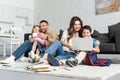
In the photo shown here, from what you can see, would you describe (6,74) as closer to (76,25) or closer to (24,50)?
(24,50)

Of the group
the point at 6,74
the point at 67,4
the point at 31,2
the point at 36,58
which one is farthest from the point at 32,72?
the point at 31,2

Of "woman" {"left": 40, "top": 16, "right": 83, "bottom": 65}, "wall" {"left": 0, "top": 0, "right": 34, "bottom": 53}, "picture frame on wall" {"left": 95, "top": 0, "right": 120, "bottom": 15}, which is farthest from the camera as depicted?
"wall" {"left": 0, "top": 0, "right": 34, "bottom": 53}

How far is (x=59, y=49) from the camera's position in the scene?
2834 millimetres

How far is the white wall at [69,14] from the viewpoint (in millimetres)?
5766

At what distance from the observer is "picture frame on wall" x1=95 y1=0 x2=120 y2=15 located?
5.53m

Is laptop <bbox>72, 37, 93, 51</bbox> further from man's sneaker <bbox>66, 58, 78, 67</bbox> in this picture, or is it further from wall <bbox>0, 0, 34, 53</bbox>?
wall <bbox>0, 0, 34, 53</bbox>

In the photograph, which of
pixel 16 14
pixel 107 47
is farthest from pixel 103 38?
pixel 16 14

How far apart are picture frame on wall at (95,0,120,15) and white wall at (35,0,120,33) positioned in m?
0.10

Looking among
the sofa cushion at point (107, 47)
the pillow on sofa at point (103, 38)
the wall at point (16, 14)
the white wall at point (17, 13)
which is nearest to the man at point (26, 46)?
the sofa cushion at point (107, 47)

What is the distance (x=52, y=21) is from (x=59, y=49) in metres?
4.32

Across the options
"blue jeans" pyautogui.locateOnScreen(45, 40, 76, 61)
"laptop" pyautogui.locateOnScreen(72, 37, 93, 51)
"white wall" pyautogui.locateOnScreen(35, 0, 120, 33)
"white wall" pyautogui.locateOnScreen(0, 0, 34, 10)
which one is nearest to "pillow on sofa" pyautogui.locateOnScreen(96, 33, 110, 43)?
"white wall" pyautogui.locateOnScreen(35, 0, 120, 33)

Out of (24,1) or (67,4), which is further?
(24,1)

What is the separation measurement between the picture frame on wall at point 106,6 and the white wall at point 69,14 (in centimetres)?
10

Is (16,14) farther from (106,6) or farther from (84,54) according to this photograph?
(84,54)
